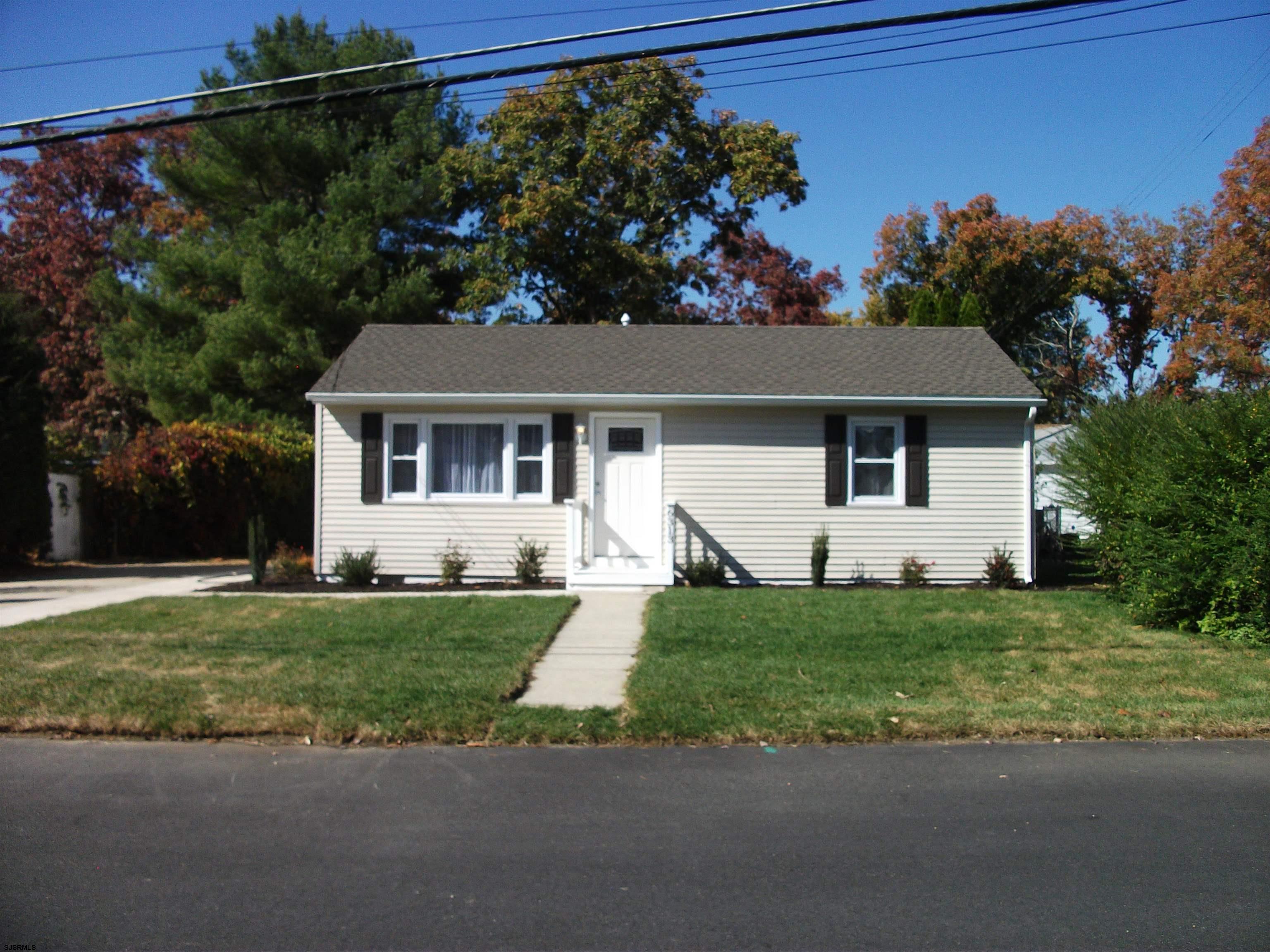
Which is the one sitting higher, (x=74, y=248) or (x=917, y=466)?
(x=74, y=248)

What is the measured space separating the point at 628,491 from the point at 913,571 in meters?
4.23

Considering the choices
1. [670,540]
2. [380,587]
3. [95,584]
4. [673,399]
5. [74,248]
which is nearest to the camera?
[670,540]

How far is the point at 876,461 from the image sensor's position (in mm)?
15523

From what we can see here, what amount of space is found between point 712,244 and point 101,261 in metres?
20.1

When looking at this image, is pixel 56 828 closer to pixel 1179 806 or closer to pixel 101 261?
pixel 1179 806

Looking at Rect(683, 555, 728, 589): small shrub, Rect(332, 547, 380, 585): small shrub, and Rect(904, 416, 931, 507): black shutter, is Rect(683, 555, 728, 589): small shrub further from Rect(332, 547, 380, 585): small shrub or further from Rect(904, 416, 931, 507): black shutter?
Rect(332, 547, 380, 585): small shrub

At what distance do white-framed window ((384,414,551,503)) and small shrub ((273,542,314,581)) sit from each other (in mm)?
1833

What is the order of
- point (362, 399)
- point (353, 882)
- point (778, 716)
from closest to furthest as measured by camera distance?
point (353, 882), point (778, 716), point (362, 399)

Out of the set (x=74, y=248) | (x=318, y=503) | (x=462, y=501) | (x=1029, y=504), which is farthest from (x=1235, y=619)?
(x=74, y=248)

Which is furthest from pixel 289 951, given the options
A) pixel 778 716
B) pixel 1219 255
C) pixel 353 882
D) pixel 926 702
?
pixel 1219 255

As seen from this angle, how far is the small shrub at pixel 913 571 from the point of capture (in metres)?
15.1

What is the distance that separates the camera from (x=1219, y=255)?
1099 inches

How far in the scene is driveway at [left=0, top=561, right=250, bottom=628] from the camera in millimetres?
12477

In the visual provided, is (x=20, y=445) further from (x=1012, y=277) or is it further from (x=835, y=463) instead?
(x=1012, y=277)
